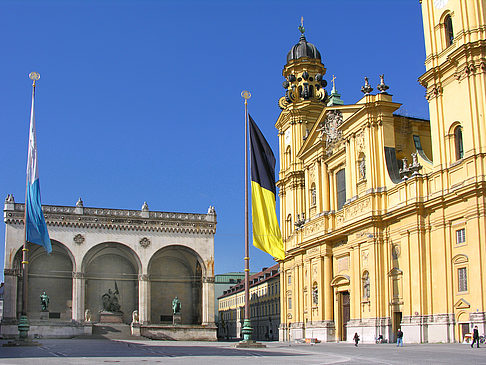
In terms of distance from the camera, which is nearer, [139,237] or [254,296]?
[139,237]

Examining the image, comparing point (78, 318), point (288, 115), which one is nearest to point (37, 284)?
point (78, 318)

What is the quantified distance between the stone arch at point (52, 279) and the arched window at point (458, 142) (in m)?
41.7

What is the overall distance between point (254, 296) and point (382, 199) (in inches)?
1982

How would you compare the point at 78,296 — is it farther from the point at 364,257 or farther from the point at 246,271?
the point at 246,271

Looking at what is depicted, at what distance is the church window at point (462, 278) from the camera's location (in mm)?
32106

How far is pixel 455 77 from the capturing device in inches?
1325

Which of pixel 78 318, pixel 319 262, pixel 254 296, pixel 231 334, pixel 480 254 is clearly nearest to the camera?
pixel 480 254

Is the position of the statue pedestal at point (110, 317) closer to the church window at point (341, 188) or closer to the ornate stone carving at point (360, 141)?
the church window at point (341, 188)

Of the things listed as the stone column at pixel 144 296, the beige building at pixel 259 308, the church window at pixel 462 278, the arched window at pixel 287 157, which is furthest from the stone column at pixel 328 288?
the beige building at pixel 259 308

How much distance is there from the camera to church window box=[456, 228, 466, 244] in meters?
32.4

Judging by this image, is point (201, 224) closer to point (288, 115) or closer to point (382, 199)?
point (288, 115)

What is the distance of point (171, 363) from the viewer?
62.5 feet

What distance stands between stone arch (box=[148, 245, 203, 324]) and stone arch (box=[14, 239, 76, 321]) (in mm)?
8589

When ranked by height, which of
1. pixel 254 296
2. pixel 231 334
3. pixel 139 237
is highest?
pixel 139 237
